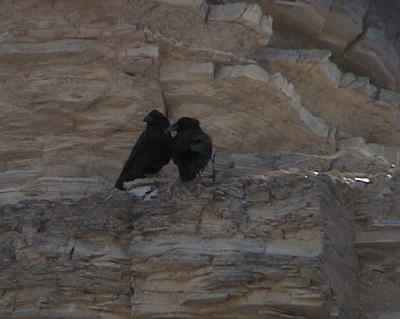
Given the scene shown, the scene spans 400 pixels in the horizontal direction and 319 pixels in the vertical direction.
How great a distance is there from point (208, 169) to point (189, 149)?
1.17 metres

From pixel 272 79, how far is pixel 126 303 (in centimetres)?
592

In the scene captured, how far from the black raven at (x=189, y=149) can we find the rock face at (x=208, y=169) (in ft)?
0.71

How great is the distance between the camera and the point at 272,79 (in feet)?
55.1

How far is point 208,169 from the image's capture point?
570 inches

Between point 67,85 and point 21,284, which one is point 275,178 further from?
point 67,85

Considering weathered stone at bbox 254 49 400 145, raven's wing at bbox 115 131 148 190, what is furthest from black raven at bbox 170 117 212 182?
weathered stone at bbox 254 49 400 145

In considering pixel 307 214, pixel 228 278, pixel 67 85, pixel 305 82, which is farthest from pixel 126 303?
pixel 305 82

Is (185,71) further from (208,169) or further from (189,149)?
(189,149)

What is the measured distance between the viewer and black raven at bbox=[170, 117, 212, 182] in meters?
12.9

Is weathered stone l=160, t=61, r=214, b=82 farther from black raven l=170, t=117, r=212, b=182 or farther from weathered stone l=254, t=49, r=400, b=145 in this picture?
black raven l=170, t=117, r=212, b=182

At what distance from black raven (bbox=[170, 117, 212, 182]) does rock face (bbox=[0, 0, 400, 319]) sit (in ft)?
0.71

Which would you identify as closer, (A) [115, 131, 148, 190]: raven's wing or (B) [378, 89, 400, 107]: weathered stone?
(A) [115, 131, 148, 190]: raven's wing

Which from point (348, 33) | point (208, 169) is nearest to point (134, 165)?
point (208, 169)

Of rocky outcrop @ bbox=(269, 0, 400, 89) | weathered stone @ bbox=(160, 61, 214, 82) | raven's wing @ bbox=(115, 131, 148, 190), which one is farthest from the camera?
rocky outcrop @ bbox=(269, 0, 400, 89)
